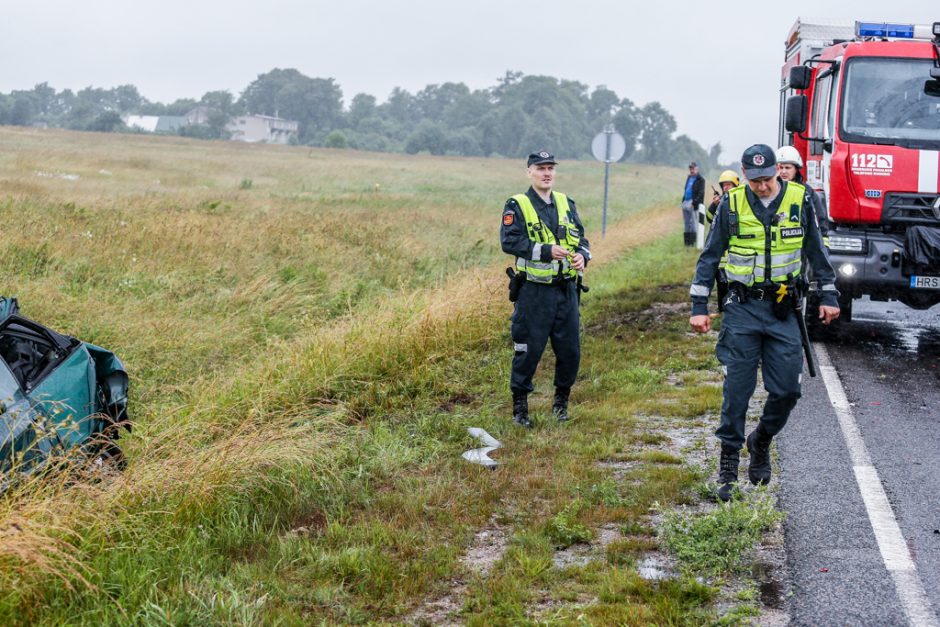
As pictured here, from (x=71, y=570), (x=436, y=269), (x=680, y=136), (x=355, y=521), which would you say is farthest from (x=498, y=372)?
(x=680, y=136)

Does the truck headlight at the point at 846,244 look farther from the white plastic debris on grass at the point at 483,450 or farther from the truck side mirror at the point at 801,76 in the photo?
the white plastic debris on grass at the point at 483,450

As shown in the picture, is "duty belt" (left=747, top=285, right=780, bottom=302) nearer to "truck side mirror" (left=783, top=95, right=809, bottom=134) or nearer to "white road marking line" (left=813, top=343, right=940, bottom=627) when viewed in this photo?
"white road marking line" (left=813, top=343, right=940, bottom=627)

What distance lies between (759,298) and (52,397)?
12.8 feet

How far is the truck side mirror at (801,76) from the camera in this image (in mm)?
10188

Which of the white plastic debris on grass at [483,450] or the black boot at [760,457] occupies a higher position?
the black boot at [760,457]

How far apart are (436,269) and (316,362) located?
7186 mm

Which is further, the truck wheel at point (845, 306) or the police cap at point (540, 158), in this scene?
the truck wheel at point (845, 306)

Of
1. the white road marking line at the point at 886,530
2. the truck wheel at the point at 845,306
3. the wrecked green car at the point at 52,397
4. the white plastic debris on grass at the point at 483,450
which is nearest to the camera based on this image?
the white road marking line at the point at 886,530

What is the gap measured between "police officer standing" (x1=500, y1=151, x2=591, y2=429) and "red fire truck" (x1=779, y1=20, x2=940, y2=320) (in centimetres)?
370

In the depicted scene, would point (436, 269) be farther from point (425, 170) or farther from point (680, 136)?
point (680, 136)

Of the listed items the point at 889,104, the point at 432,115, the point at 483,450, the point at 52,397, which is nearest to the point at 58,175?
the point at 889,104

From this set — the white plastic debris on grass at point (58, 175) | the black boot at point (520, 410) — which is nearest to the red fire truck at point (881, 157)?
the black boot at point (520, 410)

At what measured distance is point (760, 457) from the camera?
5.75 meters

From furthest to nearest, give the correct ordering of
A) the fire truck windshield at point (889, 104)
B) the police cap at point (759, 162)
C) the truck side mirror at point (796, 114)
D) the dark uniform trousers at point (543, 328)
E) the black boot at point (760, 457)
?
1. the truck side mirror at point (796, 114)
2. the fire truck windshield at point (889, 104)
3. the dark uniform trousers at point (543, 328)
4. the black boot at point (760, 457)
5. the police cap at point (759, 162)
